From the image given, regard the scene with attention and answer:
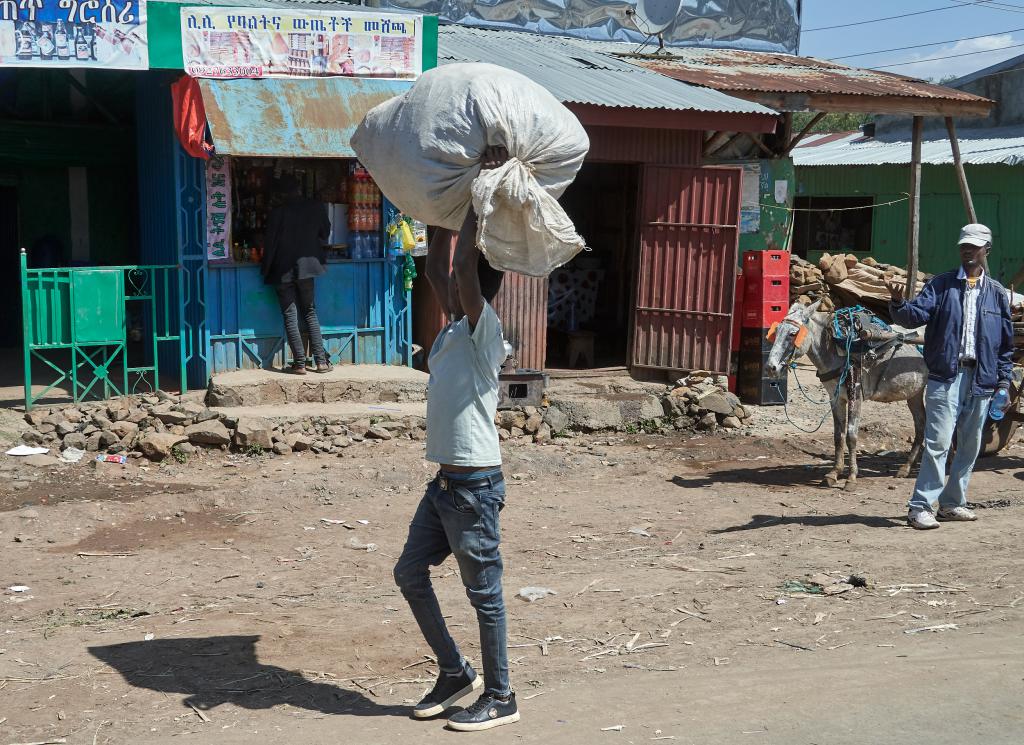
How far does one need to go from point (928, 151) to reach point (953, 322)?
16.3m

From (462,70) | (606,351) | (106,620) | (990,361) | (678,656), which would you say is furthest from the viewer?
(606,351)

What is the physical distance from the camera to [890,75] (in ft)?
55.9

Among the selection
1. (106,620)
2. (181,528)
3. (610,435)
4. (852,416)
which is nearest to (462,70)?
(106,620)

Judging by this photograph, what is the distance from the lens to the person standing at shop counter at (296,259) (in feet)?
36.8

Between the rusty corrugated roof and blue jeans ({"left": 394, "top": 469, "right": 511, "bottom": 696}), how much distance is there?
1065 centimetres

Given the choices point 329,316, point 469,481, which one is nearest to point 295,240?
point 329,316

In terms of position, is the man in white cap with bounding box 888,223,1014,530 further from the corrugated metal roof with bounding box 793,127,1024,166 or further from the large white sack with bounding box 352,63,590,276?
the corrugated metal roof with bounding box 793,127,1024,166

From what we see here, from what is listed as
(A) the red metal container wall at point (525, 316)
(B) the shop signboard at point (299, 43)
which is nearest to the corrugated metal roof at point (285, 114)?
(B) the shop signboard at point (299, 43)

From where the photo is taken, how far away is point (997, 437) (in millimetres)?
Result: 10625

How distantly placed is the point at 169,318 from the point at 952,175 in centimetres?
1638

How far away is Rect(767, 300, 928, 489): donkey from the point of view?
9539 mm

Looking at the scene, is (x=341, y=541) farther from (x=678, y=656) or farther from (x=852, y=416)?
(x=852, y=416)

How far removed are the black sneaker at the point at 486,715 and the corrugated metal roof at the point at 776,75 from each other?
35.7ft

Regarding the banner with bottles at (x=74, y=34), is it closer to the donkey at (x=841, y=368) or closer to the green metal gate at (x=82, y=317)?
the green metal gate at (x=82, y=317)
